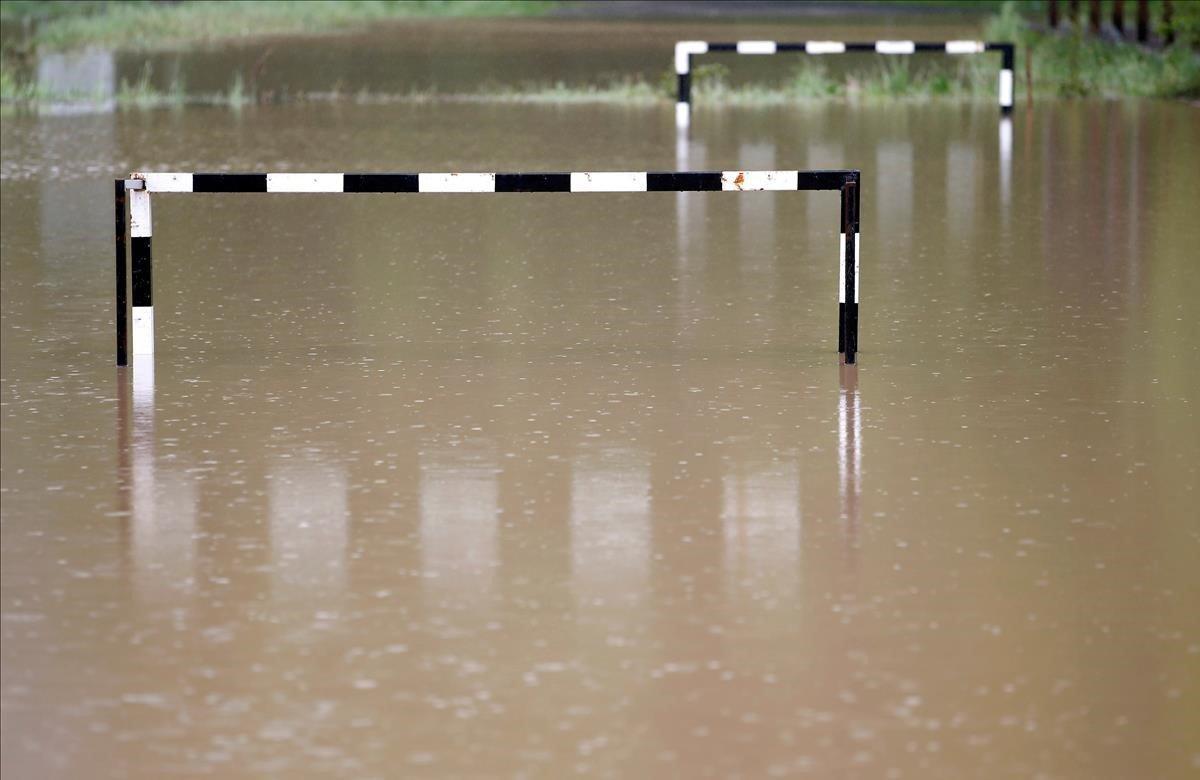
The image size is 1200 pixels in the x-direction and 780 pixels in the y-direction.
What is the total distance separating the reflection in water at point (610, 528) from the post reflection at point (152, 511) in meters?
1.07

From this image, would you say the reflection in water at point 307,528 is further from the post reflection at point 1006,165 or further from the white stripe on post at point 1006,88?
the white stripe on post at point 1006,88

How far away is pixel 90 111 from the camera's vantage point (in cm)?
2814

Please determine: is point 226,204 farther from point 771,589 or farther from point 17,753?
point 17,753

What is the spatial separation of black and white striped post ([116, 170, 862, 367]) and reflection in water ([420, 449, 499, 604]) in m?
1.89

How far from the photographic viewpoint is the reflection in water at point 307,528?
6980 millimetres

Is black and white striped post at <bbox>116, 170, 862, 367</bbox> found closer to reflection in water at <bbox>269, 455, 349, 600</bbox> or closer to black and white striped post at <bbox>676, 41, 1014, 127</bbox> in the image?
reflection in water at <bbox>269, 455, 349, 600</bbox>

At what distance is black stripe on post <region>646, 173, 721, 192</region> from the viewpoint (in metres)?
10.4

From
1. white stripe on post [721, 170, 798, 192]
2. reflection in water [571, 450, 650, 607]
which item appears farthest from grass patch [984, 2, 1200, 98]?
reflection in water [571, 450, 650, 607]

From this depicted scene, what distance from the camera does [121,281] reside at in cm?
1058

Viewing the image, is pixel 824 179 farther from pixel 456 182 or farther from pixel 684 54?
pixel 684 54

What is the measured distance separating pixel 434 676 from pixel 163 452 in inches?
119

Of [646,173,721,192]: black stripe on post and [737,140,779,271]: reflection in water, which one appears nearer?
[646,173,721,192]: black stripe on post

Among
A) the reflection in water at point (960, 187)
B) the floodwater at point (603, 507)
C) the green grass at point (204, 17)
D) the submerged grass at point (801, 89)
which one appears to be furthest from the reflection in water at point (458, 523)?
the green grass at point (204, 17)

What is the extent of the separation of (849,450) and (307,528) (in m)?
2.12
